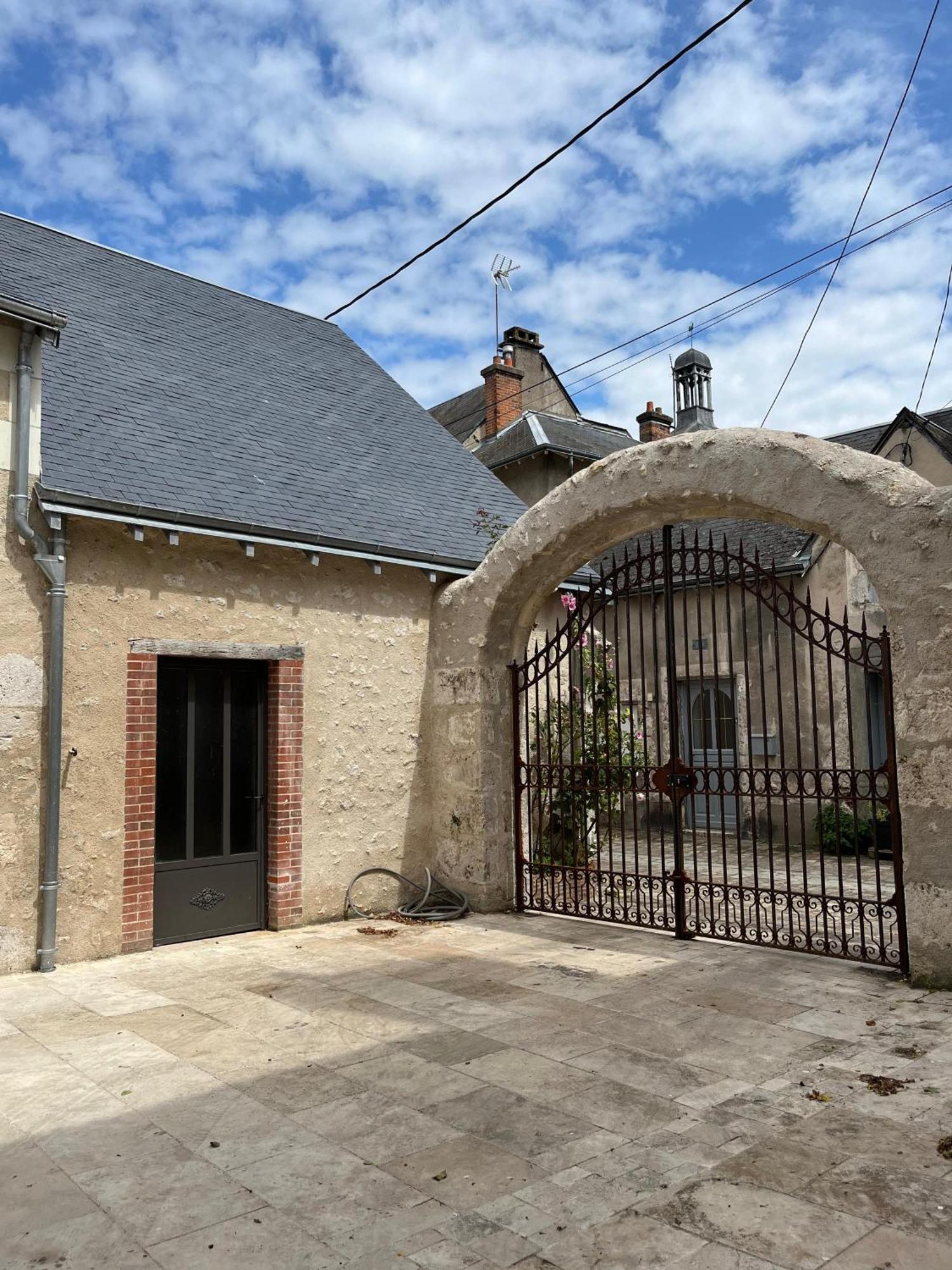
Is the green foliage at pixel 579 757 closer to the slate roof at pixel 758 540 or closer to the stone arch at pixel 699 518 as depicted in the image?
the stone arch at pixel 699 518

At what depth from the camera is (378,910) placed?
25.0 feet

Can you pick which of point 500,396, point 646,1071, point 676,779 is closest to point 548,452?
point 500,396

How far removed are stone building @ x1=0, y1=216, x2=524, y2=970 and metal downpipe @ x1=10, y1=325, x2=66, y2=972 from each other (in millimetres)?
15

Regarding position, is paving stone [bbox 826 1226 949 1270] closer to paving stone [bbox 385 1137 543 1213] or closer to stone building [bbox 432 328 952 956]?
paving stone [bbox 385 1137 543 1213]

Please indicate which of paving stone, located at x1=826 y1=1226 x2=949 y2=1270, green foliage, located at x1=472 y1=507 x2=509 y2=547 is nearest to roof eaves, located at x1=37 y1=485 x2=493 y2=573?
green foliage, located at x1=472 y1=507 x2=509 y2=547

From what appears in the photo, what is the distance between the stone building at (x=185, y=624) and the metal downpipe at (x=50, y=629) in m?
0.02

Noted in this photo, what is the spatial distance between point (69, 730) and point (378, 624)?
2593 mm

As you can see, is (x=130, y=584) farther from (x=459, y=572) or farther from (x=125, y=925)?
(x=459, y=572)

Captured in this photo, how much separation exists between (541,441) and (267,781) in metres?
10.9

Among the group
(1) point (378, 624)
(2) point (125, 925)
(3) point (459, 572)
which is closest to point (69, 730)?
(2) point (125, 925)

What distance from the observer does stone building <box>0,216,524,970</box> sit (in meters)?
5.86

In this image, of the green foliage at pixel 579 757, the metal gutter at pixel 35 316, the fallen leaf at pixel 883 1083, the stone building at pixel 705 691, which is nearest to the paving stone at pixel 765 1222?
the fallen leaf at pixel 883 1083

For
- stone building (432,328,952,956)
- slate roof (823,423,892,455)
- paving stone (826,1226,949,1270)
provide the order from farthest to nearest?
1. slate roof (823,423,892,455)
2. stone building (432,328,952,956)
3. paving stone (826,1226,949,1270)

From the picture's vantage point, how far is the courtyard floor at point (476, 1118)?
265cm
